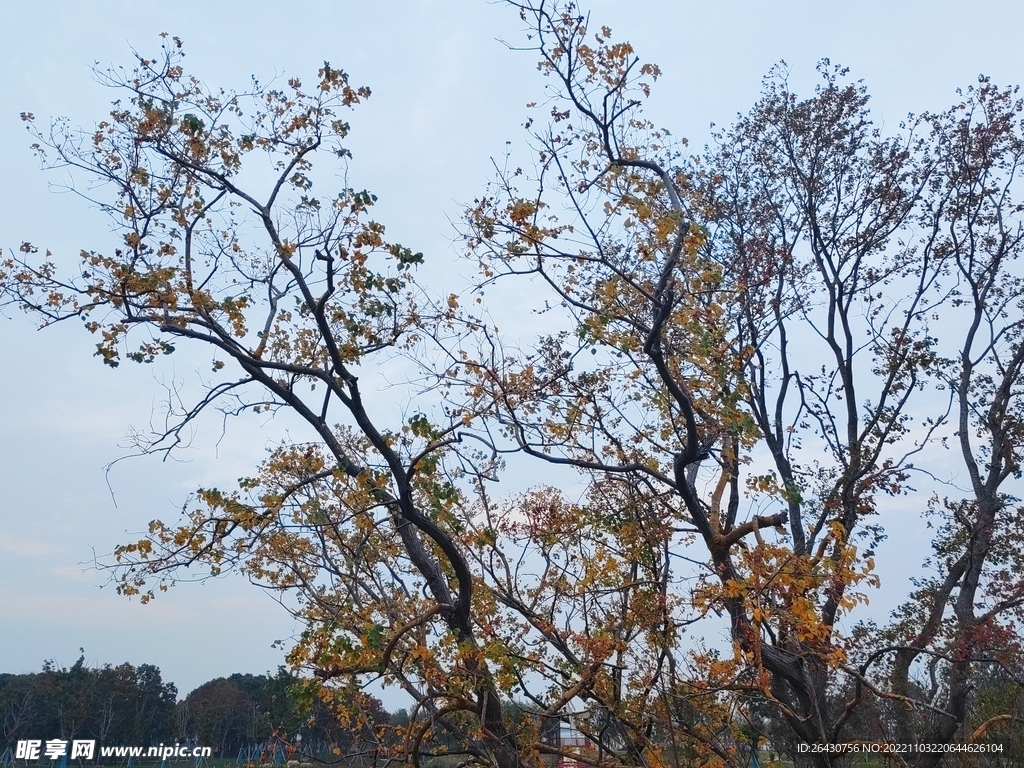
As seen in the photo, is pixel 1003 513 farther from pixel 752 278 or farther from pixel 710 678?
pixel 710 678

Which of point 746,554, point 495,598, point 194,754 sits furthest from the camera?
point 194,754

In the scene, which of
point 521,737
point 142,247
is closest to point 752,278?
point 521,737

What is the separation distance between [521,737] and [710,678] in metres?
1.28

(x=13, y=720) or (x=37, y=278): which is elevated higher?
(x=37, y=278)

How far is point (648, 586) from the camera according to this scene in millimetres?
6133

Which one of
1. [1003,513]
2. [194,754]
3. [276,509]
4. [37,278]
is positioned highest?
[37,278]

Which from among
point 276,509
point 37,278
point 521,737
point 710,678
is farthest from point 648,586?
point 37,278

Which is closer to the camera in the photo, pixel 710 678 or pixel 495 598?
pixel 710 678

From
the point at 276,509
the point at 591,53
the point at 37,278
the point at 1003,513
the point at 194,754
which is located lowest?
the point at 194,754

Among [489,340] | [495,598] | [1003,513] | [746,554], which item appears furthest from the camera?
[1003,513]

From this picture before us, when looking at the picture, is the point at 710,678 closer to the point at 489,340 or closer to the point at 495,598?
the point at 495,598

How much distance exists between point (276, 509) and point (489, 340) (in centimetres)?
186

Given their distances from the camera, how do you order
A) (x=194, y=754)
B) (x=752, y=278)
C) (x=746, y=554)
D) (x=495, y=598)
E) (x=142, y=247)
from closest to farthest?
1. (x=746, y=554)
2. (x=142, y=247)
3. (x=495, y=598)
4. (x=752, y=278)
5. (x=194, y=754)

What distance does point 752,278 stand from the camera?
8.44 meters
